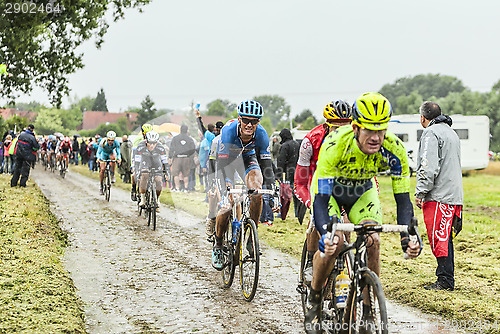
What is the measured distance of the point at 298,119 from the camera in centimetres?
11475

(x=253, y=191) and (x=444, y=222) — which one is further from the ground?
(x=253, y=191)

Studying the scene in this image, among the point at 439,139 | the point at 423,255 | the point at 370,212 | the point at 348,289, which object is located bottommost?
the point at 423,255

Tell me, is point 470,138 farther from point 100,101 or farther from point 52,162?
point 100,101

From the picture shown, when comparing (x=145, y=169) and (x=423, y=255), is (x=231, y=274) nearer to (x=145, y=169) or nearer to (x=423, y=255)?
(x=423, y=255)

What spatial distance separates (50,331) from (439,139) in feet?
16.6

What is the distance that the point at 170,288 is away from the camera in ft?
23.4

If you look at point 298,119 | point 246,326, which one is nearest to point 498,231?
point 246,326

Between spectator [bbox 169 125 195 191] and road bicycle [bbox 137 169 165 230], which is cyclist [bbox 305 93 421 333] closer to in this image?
road bicycle [bbox 137 169 165 230]

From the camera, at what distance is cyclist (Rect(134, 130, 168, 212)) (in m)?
12.7

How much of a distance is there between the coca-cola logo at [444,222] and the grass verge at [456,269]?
0.69 metres

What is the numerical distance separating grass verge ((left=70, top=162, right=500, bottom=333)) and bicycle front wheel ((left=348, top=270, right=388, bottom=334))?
7.05 feet

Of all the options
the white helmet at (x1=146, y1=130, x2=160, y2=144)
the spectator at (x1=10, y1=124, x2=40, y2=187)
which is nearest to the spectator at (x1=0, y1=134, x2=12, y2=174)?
the spectator at (x1=10, y1=124, x2=40, y2=187)

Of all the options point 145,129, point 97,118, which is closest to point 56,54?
point 145,129

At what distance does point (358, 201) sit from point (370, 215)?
6.7 inches
